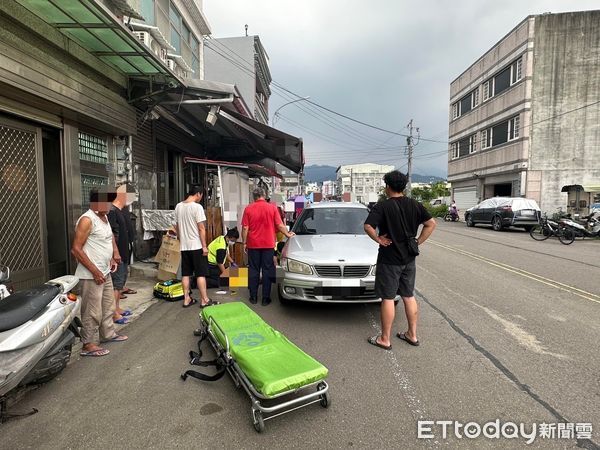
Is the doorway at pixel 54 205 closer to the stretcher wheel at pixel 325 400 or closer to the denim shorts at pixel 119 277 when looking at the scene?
the denim shorts at pixel 119 277

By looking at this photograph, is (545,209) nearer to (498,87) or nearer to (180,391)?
(498,87)

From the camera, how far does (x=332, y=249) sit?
499 cm

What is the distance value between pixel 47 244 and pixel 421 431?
6088mm

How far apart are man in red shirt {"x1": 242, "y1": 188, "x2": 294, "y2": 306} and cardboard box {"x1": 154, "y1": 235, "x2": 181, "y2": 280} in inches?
65.8

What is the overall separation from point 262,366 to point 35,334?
1.73 meters

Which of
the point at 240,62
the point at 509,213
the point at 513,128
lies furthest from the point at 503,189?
the point at 240,62

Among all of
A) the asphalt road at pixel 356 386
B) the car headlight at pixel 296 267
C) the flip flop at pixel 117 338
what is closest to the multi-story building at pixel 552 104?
the asphalt road at pixel 356 386

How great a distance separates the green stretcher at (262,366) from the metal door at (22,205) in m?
3.36

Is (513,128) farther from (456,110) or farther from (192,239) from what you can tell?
(192,239)

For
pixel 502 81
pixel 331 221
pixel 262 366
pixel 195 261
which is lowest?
pixel 262 366

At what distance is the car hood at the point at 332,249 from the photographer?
15.2ft

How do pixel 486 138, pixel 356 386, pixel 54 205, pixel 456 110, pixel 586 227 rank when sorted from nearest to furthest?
pixel 356 386, pixel 54 205, pixel 586 227, pixel 486 138, pixel 456 110

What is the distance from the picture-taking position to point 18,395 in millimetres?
2949

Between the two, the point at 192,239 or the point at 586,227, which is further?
the point at 586,227
